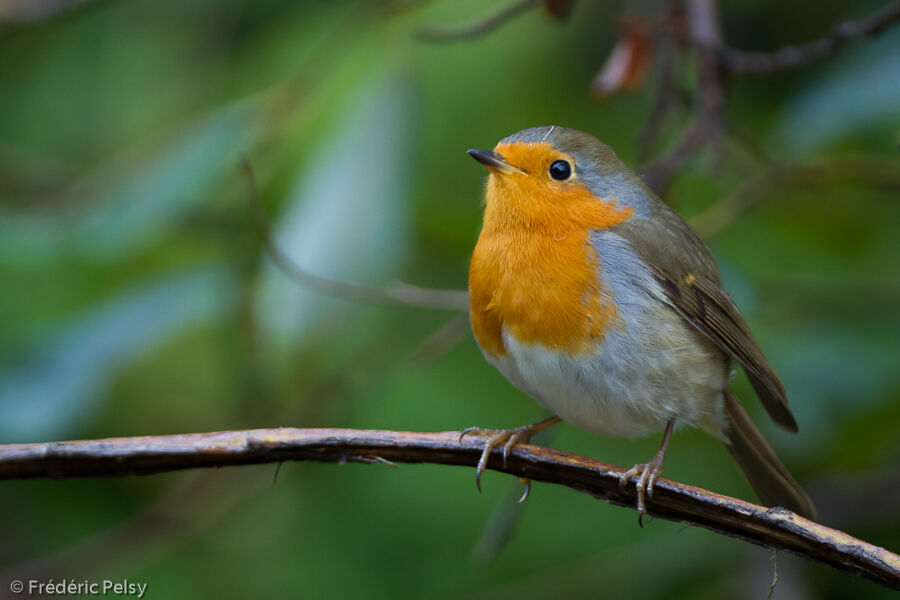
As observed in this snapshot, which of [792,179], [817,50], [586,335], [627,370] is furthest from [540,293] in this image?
[792,179]

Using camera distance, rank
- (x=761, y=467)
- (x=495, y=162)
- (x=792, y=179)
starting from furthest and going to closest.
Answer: (x=792, y=179), (x=761, y=467), (x=495, y=162)

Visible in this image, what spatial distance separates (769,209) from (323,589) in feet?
7.57

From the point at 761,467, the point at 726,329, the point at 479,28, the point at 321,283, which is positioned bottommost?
the point at 761,467

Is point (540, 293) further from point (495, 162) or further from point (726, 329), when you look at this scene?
point (726, 329)

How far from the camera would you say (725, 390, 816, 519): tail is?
3076 millimetres

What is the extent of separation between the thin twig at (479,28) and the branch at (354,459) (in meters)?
1.57

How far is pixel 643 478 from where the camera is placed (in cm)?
249

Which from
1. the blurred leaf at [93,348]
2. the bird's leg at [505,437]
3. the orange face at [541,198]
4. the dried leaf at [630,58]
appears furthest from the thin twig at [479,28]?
the bird's leg at [505,437]

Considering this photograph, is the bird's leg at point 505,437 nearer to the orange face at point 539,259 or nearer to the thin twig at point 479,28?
the orange face at point 539,259

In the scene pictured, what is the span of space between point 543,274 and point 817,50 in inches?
43.5

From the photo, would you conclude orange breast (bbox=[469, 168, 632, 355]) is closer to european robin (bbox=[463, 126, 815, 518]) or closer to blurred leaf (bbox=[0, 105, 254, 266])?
european robin (bbox=[463, 126, 815, 518])

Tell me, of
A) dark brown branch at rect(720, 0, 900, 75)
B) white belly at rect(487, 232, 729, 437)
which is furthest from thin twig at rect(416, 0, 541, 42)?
white belly at rect(487, 232, 729, 437)

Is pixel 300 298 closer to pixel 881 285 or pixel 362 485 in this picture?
pixel 362 485

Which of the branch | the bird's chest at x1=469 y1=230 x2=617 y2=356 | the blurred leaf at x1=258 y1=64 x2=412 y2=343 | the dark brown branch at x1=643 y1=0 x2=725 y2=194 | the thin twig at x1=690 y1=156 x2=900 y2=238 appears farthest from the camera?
the thin twig at x1=690 y1=156 x2=900 y2=238
